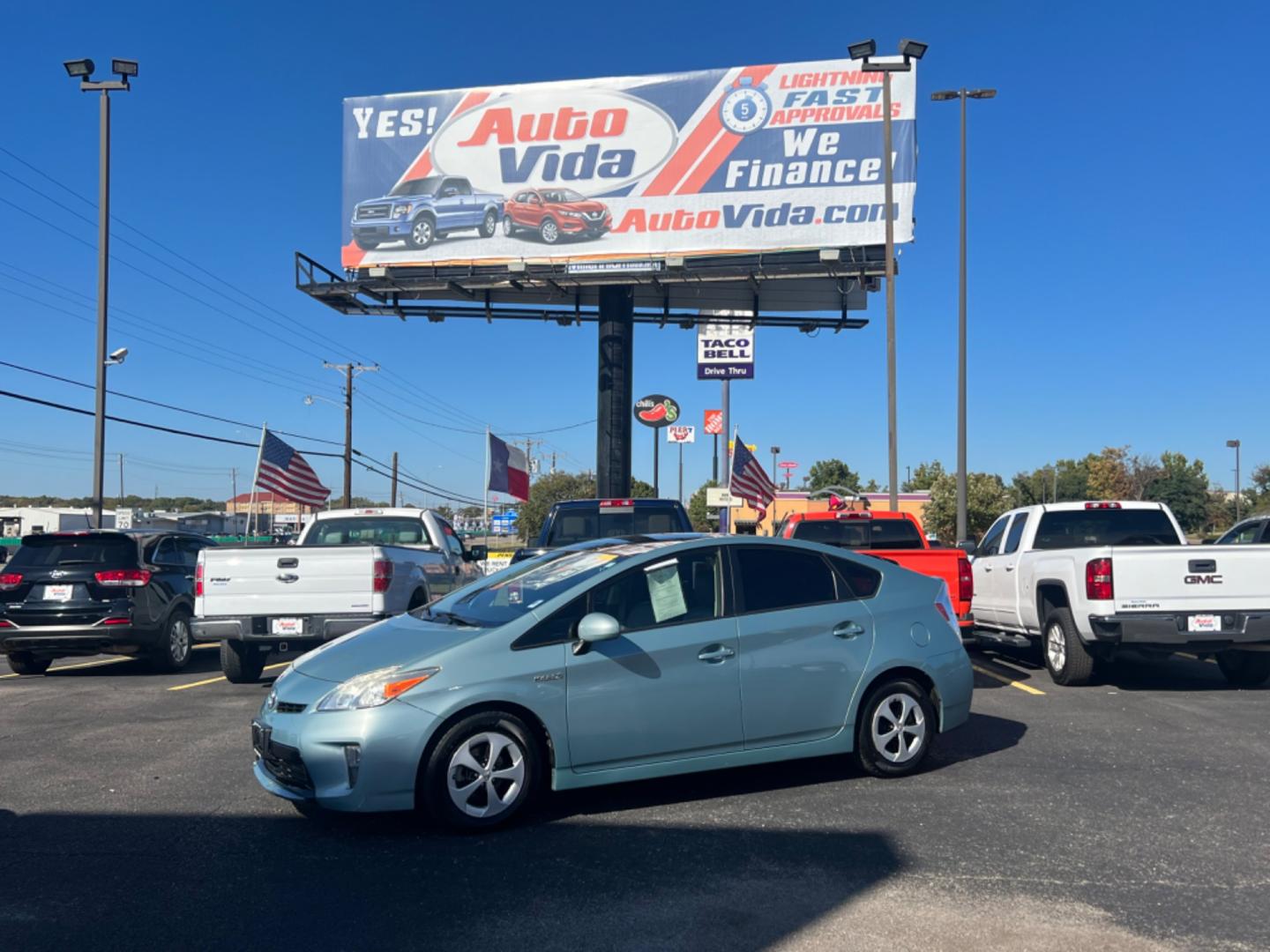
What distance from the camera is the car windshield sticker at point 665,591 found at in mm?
6031

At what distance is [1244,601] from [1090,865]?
5.88 metres

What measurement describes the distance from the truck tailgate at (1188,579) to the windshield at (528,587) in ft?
18.4

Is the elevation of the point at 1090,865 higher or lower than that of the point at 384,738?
lower

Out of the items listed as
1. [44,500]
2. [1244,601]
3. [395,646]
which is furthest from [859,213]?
[44,500]

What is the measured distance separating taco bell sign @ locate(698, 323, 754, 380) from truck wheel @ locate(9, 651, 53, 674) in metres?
19.6

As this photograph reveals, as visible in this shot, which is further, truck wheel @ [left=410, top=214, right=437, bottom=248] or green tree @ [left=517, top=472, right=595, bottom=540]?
green tree @ [left=517, top=472, right=595, bottom=540]

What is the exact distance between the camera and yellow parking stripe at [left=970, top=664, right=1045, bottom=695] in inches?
407

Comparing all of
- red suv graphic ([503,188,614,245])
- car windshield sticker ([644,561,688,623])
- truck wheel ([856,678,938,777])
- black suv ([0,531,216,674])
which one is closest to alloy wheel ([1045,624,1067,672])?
truck wheel ([856,678,938,777])

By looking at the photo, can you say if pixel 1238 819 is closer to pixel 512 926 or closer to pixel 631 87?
pixel 512 926

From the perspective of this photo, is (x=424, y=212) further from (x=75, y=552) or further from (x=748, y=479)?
(x=75, y=552)

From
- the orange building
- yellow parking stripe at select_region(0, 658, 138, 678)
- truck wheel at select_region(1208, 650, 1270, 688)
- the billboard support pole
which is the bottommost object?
yellow parking stripe at select_region(0, 658, 138, 678)

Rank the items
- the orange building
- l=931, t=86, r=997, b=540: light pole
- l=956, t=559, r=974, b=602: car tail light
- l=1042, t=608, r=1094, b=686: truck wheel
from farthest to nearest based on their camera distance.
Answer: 1. the orange building
2. l=931, t=86, r=997, b=540: light pole
3. l=956, t=559, r=974, b=602: car tail light
4. l=1042, t=608, r=1094, b=686: truck wheel

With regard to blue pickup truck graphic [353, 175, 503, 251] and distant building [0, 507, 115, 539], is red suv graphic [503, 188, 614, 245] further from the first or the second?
distant building [0, 507, 115, 539]

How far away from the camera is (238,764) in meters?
7.03
